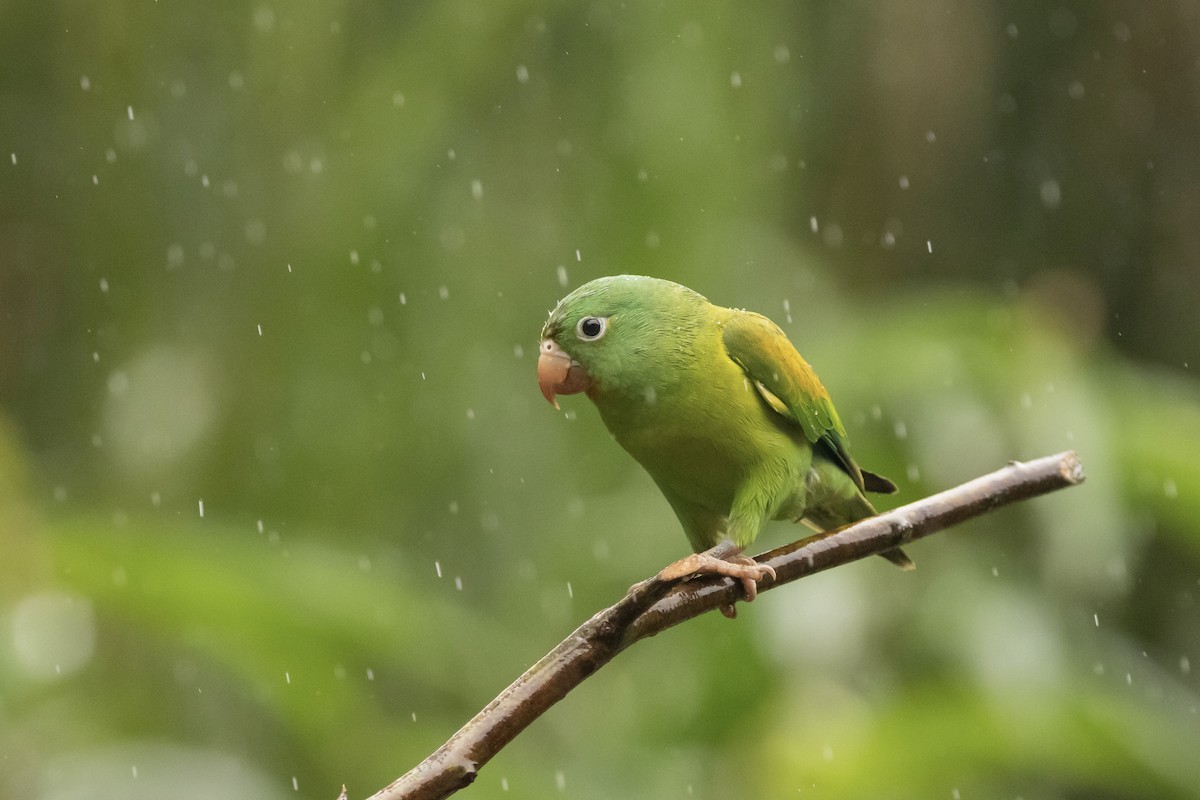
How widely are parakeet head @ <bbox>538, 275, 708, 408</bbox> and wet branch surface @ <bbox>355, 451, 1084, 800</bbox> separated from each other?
40 cm

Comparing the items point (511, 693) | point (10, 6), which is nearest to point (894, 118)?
point (10, 6)

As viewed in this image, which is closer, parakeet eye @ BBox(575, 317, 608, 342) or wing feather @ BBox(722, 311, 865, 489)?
parakeet eye @ BBox(575, 317, 608, 342)

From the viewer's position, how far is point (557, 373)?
224 cm

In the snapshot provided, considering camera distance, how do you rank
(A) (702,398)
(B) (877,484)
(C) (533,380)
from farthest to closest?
(C) (533,380), (B) (877,484), (A) (702,398)

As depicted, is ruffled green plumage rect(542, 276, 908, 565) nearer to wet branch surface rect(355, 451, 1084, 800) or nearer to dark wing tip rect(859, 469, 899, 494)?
dark wing tip rect(859, 469, 899, 494)

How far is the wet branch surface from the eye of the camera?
1495 millimetres

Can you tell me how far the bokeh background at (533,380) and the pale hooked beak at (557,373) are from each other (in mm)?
1730

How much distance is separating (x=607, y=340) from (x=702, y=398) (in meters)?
0.23

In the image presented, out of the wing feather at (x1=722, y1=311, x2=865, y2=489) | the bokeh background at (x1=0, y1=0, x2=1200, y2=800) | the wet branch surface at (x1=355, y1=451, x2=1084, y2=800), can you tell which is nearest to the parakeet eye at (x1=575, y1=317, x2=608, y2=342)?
the wing feather at (x1=722, y1=311, x2=865, y2=489)

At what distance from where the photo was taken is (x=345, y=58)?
5.02m

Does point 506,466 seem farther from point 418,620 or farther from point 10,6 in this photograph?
point 10,6

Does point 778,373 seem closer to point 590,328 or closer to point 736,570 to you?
point 590,328

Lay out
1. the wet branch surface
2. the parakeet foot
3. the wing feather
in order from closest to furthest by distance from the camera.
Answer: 1. the wet branch surface
2. the parakeet foot
3. the wing feather

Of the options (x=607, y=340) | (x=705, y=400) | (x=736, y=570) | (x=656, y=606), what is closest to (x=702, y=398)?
(x=705, y=400)
